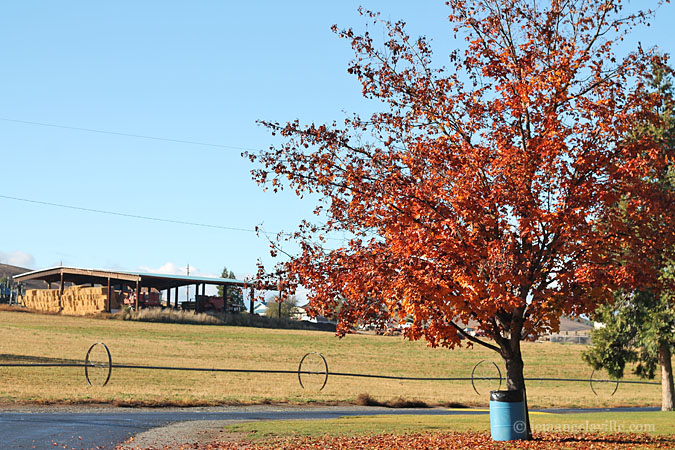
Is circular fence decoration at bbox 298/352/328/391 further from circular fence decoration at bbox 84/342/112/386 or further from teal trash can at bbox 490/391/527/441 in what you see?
teal trash can at bbox 490/391/527/441

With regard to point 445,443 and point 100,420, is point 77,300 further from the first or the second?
point 445,443

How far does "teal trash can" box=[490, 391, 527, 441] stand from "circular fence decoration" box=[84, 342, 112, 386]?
15.4 m

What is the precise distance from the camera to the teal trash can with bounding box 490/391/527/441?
50.7ft

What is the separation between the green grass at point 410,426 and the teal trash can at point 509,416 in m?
3.12

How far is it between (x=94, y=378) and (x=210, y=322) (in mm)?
36864

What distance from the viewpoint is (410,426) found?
19.5 meters

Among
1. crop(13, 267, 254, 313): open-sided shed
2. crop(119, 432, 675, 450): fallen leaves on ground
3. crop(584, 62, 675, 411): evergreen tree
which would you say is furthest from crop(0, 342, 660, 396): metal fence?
crop(13, 267, 254, 313): open-sided shed

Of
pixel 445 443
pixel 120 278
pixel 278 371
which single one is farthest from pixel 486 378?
pixel 120 278

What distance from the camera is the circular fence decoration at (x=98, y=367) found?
29170mm

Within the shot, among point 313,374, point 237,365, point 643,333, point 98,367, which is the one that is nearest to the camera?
point 643,333

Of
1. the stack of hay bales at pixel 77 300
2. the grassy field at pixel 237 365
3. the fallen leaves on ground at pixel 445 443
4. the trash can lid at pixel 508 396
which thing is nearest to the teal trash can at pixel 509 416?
the trash can lid at pixel 508 396

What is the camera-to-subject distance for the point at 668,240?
1465 centimetres

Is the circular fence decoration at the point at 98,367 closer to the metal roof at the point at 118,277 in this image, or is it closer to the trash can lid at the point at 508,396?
the trash can lid at the point at 508,396

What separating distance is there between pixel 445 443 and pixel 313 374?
1096 inches
